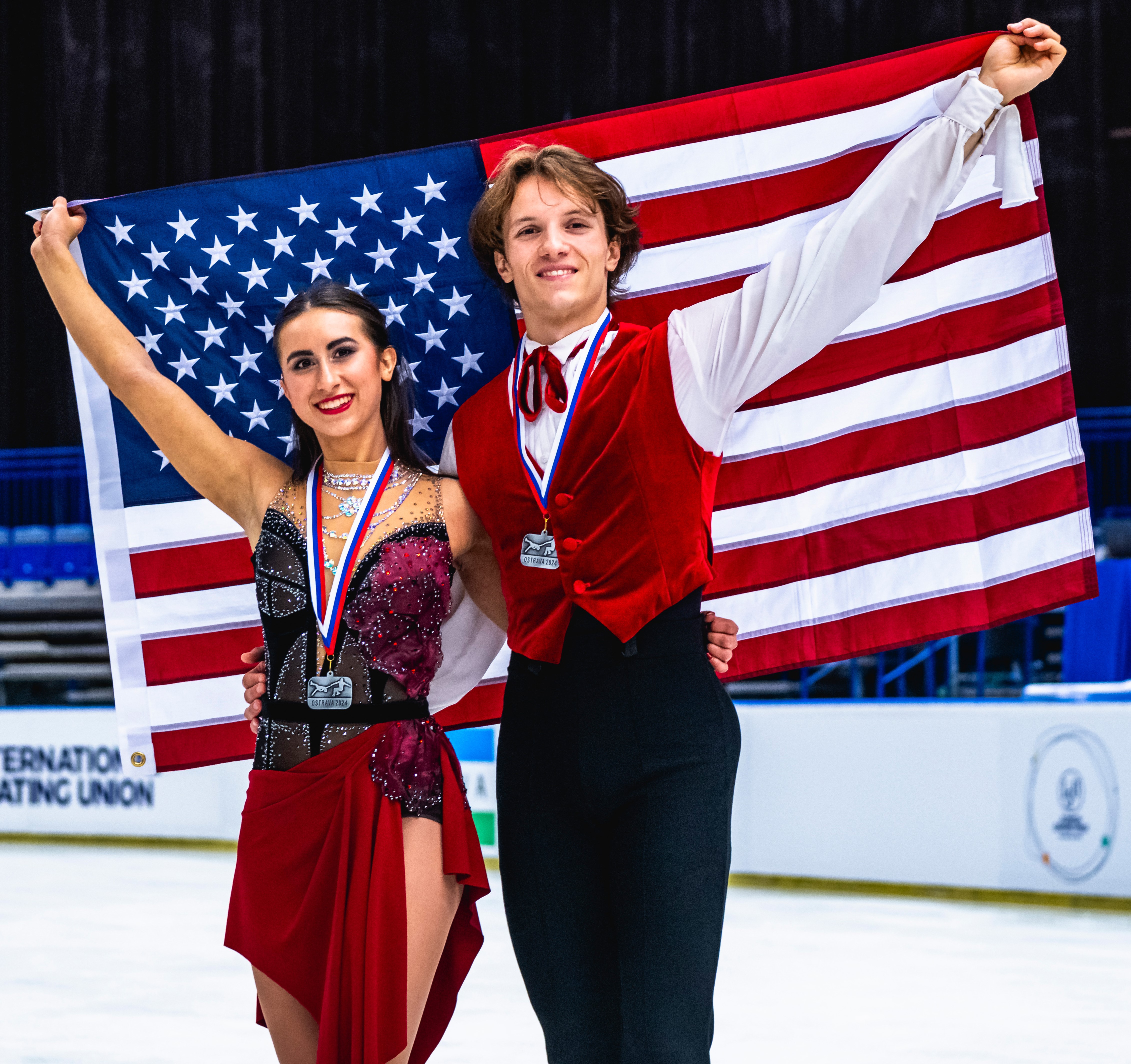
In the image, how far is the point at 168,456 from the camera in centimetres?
224

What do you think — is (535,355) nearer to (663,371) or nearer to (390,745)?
(663,371)

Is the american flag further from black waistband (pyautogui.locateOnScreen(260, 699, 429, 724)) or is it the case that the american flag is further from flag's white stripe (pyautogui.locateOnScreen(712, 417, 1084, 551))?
black waistband (pyautogui.locateOnScreen(260, 699, 429, 724))

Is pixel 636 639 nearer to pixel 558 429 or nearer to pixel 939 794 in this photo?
pixel 558 429

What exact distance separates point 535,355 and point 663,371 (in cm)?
20

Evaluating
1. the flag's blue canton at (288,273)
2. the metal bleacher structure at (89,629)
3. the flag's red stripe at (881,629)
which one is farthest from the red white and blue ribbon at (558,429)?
the metal bleacher structure at (89,629)

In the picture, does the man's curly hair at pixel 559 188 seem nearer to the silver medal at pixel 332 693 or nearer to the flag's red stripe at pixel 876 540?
the silver medal at pixel 332 693

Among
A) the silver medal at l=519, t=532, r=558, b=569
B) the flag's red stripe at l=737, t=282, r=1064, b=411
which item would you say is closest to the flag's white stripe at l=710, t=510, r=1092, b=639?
the flag's red stripe at l=737, t=282, r=1064, b=411

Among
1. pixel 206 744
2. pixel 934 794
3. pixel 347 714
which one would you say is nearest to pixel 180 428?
pixel 347 714

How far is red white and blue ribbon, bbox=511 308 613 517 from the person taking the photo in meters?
1.99

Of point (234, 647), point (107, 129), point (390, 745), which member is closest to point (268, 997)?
point (390, 745)

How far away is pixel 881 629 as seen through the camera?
275 centimetres

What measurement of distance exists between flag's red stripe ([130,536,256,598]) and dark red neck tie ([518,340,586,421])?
108cm

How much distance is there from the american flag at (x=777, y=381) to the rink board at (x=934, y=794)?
293 centimetres

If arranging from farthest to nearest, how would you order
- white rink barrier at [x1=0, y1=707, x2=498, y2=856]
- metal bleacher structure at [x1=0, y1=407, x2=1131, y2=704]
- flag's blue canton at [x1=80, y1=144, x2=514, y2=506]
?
1. metal bleacher structure at [x1=0, y1=407, x2=1131, y2=704]
2. white rink barrier at [x1=0, y1=707, x2=498, y2=856]
3. flag's blue canton at [x1=80, y1=144, x2=514, y2=506]
